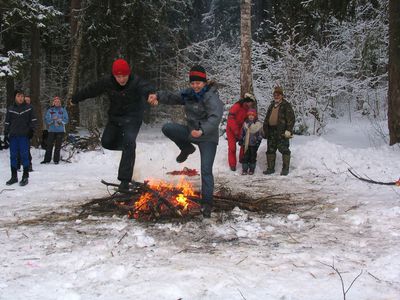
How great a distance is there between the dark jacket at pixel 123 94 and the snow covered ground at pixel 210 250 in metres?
1.74

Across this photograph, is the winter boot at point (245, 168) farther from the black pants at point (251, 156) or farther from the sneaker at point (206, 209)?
the sneaker at point (206, 209)

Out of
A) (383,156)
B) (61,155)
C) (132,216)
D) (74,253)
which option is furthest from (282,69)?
(74,253)

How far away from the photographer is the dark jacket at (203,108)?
604 centimetres

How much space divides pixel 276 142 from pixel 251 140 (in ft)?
2.11

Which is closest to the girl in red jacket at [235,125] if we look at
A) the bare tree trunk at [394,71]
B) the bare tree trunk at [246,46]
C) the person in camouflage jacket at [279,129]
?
the person in camouflage jacket at [279,129]

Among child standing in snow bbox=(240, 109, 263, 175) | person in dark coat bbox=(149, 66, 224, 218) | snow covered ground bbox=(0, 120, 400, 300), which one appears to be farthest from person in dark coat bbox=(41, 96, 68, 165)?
person in dark coat bbox=(149, 66, 224, 218)

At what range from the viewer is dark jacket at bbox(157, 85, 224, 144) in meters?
6.04

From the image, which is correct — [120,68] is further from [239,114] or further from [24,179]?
[239,114]

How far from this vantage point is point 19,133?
9336 mm

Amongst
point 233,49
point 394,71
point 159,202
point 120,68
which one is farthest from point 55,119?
point 233,49

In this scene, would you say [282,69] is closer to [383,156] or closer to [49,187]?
[383,156]

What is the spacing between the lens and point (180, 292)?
3.68 meters

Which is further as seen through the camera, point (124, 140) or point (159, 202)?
point (124, 140)

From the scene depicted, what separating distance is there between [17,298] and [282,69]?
1617cm
